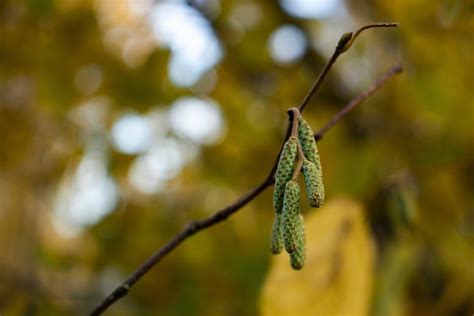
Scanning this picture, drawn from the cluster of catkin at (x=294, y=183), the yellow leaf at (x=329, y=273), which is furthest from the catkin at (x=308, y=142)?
the yellow leaf at (x=329, y=273)

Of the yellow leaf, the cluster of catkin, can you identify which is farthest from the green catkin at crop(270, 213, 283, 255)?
the yellow leaf

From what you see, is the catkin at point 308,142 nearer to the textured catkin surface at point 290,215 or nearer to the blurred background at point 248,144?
the textured catkin surface at point 290,215

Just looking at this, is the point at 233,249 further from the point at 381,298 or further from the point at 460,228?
the point at 460,228

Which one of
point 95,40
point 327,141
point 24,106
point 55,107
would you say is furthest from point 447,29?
point 24,106

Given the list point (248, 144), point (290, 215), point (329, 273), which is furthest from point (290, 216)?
point (248, 144)

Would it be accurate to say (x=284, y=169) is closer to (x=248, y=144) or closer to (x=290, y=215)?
(x=290, y=215)

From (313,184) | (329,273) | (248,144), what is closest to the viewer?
(313,184)
